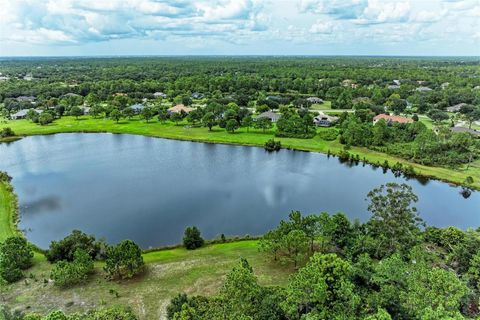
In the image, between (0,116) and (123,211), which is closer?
(123,211)

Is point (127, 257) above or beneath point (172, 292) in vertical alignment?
above

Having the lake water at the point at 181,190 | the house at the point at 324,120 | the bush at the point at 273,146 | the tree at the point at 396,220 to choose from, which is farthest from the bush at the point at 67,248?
the house at the point at 324,120

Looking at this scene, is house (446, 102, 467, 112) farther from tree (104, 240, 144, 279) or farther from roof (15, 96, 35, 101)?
roof (15, 96, 35, 101)

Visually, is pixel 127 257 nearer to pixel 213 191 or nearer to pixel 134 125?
pixel 213 191

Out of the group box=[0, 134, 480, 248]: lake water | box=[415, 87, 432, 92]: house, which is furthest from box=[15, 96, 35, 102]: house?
box=[415, 87, 432, 92]: house

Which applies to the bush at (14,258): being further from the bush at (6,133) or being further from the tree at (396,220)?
the bush at (6,133)

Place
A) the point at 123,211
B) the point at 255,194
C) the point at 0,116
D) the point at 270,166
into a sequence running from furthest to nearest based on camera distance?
the point at 0,116 < the point at 270,166 < the point at 255,194 < the point at 123,211

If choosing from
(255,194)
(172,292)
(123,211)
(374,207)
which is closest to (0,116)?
(123,211)

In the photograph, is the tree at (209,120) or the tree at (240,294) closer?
the tree at (240,294)
